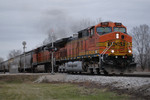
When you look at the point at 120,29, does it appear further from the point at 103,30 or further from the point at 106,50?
the point at 106,50

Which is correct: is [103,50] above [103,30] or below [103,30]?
below

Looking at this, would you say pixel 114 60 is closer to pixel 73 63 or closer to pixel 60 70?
pixel 73 63

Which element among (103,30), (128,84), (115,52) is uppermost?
(103,30)

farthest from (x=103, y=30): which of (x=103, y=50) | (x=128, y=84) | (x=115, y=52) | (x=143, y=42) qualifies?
(x=143, y=42)

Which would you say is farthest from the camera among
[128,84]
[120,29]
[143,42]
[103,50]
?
[143,42]

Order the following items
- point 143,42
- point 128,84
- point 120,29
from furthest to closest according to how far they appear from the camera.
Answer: point 143,42 < point 120,29 < point 128,84

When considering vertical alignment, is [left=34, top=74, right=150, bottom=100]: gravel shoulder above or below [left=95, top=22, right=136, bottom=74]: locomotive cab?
below

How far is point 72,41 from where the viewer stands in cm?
2338

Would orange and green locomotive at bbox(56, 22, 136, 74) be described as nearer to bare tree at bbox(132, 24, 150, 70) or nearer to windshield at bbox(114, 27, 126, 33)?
A: windshield at bbox(114, 27, 126, 33)

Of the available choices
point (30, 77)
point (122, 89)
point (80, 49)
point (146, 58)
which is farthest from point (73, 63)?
point (146, 58)

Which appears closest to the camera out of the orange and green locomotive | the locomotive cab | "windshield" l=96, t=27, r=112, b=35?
the locomotive cab

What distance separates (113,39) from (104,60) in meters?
1.82

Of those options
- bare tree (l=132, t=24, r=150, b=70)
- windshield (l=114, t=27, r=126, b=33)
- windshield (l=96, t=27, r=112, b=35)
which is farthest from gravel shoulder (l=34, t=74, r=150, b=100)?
bare tree (l=132, t=24, r=150, b=70)

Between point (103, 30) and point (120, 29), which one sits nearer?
point (103, 30)
